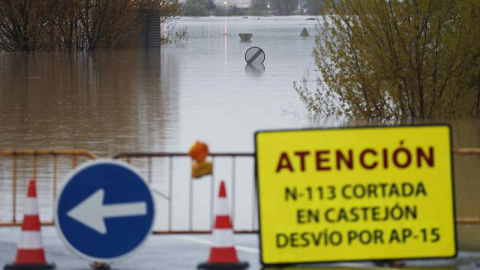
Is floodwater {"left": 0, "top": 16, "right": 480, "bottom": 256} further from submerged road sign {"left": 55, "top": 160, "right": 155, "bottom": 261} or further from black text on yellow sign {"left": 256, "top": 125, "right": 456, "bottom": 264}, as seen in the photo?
submerged road sign {"left": 55, "top": 160, "right": 155, "bottom": 261}

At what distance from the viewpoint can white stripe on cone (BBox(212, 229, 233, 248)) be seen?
30.5 ft

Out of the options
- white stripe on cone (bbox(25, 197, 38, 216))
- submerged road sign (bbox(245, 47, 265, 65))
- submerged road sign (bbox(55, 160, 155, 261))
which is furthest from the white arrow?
submerged road sign (bbox(245, 47, 265, 65))

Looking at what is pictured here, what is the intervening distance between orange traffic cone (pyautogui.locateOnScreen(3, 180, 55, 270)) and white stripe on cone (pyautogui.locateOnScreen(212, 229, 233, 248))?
1241 millimetres

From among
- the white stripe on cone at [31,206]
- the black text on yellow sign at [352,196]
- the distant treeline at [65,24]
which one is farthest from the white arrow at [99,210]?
the distant treeline at [65,24]

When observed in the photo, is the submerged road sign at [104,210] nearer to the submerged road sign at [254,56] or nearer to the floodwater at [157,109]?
the floodwater at [157,109]

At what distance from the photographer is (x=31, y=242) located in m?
9.40

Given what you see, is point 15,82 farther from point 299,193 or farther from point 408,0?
point 299,193

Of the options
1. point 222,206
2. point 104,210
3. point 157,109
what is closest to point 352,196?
point 222,206

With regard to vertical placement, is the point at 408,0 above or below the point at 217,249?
above

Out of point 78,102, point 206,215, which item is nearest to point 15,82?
point 78,102

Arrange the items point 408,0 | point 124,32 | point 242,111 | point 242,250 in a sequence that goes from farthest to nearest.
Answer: point 124,32 → point 242,111 → point 408,0 → point 242,250

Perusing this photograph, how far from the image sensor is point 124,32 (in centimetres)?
5834

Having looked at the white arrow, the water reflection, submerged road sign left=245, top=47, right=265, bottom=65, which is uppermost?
submerged road sign left=245, top=47, right=265, bottom=65

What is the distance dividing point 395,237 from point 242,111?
47.5 ft
